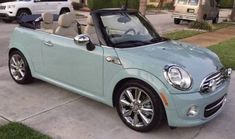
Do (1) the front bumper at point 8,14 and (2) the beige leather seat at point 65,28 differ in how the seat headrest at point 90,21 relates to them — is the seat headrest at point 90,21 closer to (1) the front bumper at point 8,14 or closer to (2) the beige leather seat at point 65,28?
(2) the beige leather seat at point 65,28

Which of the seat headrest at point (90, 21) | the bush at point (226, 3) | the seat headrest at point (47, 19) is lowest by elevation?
the bush at point (226, 3)

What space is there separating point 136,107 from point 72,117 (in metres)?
0.96

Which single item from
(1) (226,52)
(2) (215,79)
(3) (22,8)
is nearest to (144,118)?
(2) (215,79)

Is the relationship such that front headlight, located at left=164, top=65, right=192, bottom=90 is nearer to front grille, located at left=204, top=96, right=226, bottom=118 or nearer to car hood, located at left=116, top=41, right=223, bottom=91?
car hood, located at left=116, top=41, right=223, bottom=91

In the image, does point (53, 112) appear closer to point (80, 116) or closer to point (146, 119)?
point (80, 116)

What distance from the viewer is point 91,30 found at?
483 cm

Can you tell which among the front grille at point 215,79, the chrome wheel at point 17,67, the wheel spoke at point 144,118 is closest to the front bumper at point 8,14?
the chrome wheel at point 17,67

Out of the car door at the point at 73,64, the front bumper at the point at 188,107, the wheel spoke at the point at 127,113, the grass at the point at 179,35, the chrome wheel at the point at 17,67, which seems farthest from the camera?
the grass at the point at 179,35

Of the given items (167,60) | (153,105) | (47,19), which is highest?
(47,19)

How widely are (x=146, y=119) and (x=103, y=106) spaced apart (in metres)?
1.03

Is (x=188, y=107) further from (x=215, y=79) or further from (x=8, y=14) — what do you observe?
(x=8, y=14)

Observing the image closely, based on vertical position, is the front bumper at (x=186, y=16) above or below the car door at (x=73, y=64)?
below

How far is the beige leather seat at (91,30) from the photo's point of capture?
4662mm

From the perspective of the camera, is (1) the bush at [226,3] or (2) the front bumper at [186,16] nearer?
(2) the front bumper at [186,16]
